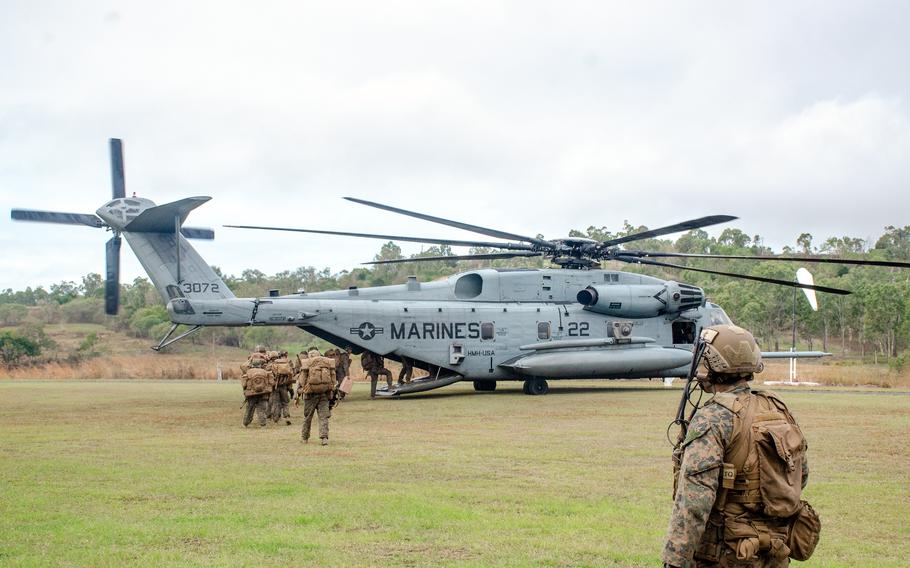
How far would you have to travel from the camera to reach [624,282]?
24.9 metres

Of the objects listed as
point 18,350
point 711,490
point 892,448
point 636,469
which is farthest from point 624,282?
point 18,350

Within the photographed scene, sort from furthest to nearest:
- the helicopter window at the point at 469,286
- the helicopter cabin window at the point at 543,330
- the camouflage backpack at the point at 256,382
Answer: the helicopter window at the point at 469,286
the helicopter cabin window at the point at 543,330
the camouflage backpack at the point at 256,382

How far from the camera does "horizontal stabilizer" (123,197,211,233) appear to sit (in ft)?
64.1

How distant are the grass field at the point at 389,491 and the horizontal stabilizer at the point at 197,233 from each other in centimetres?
569

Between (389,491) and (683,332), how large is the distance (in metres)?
17.7

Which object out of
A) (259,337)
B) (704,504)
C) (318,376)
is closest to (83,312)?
(259,337)

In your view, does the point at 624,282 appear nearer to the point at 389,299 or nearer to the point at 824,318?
the point at 389,299

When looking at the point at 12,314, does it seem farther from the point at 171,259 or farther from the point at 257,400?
the point at 257,400

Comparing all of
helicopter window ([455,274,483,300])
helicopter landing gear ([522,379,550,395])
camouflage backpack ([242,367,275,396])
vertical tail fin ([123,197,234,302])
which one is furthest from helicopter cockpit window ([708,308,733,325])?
camouflage backpack ([242,367,275,396])

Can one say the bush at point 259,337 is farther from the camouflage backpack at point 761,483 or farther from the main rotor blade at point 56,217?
the camouflage backpack at point 761,483

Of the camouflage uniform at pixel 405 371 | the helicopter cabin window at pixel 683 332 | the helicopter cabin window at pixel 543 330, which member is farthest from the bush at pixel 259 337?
the helicopter cabin window at pixel 683 332

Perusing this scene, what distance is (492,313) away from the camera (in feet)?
78.1

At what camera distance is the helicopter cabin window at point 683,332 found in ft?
83.3

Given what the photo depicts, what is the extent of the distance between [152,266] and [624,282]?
12.6 metres
